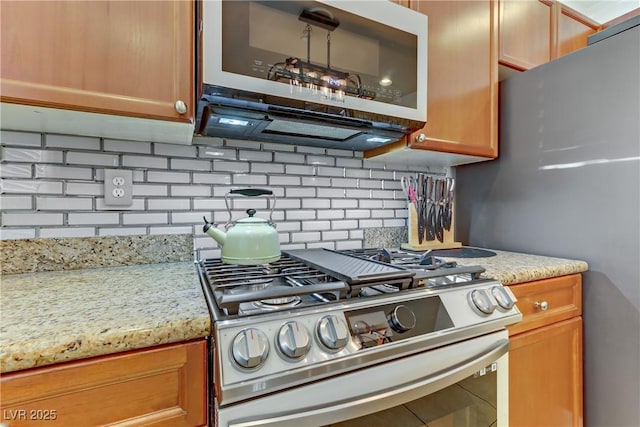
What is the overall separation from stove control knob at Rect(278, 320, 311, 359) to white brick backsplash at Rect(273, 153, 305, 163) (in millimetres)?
873

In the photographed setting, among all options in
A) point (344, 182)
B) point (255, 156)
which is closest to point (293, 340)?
point (255, 156)

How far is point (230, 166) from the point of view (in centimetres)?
123

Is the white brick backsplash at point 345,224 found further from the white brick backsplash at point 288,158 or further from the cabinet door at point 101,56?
the cabinet door at point 101,56

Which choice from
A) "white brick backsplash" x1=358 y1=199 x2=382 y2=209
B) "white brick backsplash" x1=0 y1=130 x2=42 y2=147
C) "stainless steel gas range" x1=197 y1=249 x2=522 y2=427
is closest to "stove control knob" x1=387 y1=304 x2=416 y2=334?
"stainless steel gas range" x1=197 y1=249 x2=522 y2=427

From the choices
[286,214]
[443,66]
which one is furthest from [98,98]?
[443,66]

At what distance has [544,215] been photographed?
1.34 meters

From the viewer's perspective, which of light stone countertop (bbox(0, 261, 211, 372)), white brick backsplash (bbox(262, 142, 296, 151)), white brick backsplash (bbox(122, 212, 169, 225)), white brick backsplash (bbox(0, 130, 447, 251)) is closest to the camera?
light stone countertop (bbox(0, 261, 211, 372))

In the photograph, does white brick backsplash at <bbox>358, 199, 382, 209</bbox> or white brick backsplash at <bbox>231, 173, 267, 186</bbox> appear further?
white brick backsplash at <bbox>358, 199, 382, 209</bbox>

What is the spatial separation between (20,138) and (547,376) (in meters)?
1.90

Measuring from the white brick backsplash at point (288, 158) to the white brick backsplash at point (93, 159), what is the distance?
583 millimetres

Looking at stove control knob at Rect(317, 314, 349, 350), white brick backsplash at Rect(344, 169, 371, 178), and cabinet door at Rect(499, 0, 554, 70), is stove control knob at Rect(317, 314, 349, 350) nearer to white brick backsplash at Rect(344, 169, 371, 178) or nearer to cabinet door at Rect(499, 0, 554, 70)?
A: white brick backsplash at Rect(344, 169, 371, 178)

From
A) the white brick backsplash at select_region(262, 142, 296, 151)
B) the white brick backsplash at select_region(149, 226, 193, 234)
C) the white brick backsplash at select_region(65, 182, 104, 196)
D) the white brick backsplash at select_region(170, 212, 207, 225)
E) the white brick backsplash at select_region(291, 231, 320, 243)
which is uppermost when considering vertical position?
the white brick backsplash at select_region(262, 142, 296, 151)

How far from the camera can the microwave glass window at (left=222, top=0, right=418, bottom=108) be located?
0.86 m

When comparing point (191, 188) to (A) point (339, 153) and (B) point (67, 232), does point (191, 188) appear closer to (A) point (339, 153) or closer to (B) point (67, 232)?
(B) point (67, 232)
